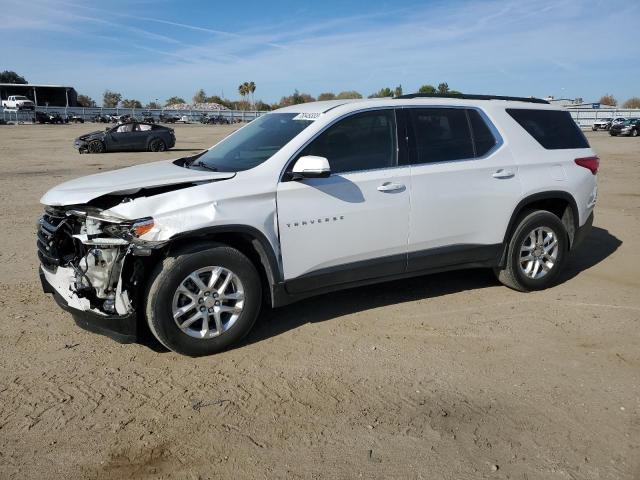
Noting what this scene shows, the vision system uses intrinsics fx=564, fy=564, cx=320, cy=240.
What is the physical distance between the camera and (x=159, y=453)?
306 cm

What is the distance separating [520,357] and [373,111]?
7.57ft

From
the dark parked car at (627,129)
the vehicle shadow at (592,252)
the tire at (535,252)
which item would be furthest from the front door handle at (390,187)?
the dark parked car at (627,129)

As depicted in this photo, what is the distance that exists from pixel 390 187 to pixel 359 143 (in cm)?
45

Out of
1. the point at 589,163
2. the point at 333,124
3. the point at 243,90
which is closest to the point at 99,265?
the point at 333,124

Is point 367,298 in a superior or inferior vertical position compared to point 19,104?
inferior

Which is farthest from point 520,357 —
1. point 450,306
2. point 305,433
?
point 305,433

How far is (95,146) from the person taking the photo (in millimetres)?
23312

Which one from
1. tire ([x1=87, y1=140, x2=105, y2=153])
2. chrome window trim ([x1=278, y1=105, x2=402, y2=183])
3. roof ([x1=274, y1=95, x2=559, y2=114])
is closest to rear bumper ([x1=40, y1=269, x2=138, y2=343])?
chrome window trim ([x1=278, y1=105, x2=402, y2=183])

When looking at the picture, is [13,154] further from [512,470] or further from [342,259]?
[512,470]

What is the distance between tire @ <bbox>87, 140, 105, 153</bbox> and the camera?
23.2 meters

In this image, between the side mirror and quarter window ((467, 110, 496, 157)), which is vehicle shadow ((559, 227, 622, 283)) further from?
the side mirror

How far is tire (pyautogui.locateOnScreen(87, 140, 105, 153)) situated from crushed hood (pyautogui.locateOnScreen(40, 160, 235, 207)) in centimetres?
2021

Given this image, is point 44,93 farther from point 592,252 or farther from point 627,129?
point 592,252

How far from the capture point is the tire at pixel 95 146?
76.0 feet
